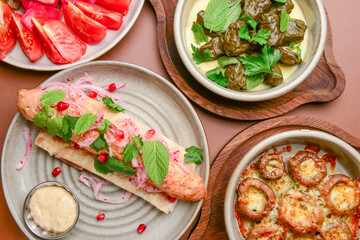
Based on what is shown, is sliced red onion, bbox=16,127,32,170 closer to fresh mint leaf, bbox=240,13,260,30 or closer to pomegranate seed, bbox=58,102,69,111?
pomegranate seed, bbox=58,102,69,111

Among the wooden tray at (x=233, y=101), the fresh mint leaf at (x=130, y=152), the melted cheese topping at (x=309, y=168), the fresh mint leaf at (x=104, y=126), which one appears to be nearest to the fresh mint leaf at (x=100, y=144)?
the fresh mint leaf at (x=104, y=126)

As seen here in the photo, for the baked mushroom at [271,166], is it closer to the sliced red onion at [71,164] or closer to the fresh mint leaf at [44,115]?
the sliced red onion at [71,164]

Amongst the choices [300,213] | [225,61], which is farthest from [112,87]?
[300,213]

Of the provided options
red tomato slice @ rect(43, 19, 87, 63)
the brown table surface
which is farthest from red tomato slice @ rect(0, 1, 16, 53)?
red tomato slice @ rect(43, 19, 87, 63)

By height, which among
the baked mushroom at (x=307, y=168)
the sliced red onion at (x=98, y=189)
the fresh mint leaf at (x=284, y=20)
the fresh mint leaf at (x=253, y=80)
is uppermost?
the fresh mint leaf at (x=284, y=20)

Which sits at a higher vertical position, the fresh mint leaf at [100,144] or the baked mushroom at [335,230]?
the fresh mint leaf at [100,144]

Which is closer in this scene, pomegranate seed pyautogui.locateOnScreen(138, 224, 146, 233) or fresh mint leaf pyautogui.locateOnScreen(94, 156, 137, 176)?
fresh mint leaf pyautogui.locateOnScreen(94, 156, 137, 176)
